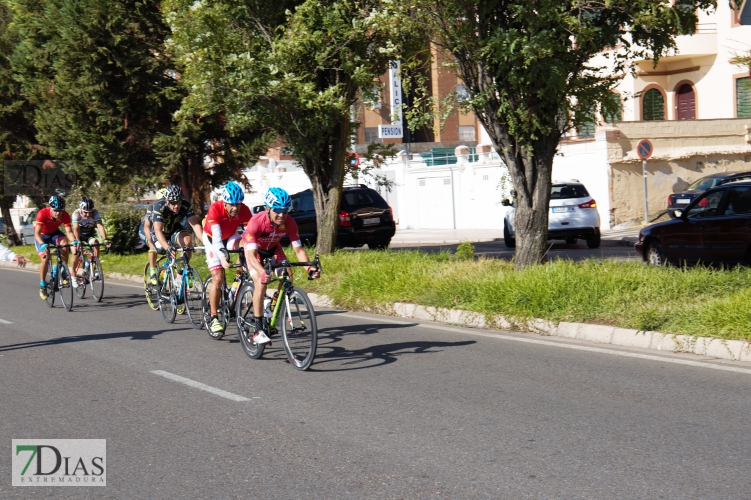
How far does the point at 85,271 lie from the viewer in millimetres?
15961

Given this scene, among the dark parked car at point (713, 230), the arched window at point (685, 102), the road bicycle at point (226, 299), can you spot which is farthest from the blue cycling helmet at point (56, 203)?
the arched window at point (685, 102)

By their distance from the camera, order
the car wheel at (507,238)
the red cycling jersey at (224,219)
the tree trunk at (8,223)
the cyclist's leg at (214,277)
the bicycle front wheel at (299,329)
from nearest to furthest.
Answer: the bicycle front wheel at (299,329)
the red cycling jersey at (224,219)
the cyclist's leg at (214,277)
the car wheel at (507,238)
the tree trunk at (8,223)

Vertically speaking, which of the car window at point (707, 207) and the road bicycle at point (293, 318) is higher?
the car window at point (707, 207)

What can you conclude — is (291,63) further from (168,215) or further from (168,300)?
(168,300)

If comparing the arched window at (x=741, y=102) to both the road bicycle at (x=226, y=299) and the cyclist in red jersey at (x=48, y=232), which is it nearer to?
the cyclist in red jersey at (x=48, y=232)

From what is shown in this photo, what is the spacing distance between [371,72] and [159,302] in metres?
6.07

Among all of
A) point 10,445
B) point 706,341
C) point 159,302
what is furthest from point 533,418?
point 159,302

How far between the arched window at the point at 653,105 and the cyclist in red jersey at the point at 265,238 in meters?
30.7

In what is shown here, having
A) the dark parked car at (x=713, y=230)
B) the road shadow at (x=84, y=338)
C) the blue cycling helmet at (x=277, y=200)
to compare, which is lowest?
the road shadow at (x=84, y=338)

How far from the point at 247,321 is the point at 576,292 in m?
3.91

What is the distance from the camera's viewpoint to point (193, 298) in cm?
1207

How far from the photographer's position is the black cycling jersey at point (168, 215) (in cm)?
1271

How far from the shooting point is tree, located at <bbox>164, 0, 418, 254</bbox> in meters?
15.7

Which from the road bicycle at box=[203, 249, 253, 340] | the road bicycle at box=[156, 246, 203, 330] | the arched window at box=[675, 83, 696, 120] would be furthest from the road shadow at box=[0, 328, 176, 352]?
the arched window at box=[675, 83, 696, 120]
